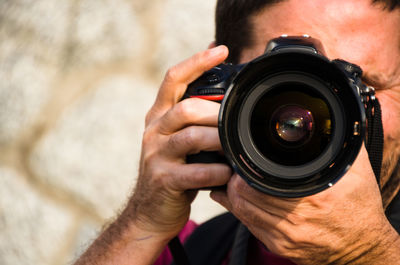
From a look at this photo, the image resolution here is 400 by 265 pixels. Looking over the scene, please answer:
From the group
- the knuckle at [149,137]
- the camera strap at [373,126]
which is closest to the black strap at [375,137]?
the camera strap at [373,126]

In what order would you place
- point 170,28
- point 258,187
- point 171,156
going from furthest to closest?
point 170,28 → point 171,156 → point 258,187

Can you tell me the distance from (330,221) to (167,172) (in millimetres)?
245

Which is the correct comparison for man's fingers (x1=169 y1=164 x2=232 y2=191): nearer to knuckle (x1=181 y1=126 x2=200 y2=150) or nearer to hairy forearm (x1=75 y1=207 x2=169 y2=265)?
knuckle (x1=181 y1=126 x2=200 y2=150)

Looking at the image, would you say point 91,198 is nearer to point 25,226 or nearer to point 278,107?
point 25,226

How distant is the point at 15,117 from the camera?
1.18m

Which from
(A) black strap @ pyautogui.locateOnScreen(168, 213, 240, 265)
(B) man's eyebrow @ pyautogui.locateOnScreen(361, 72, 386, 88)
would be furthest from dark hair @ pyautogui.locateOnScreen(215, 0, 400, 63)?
(A) black strap @ pyautogui.locateOnScreen(168, 213, 240, 265)

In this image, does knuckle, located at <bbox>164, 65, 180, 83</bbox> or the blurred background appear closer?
knuckle, located at <bbox>164, 65, 180, 83</bbox>

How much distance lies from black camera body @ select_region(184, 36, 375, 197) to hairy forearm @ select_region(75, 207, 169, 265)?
0.89ft

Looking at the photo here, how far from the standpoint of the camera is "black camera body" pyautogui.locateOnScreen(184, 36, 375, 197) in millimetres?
475

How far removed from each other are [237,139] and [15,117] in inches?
33.4

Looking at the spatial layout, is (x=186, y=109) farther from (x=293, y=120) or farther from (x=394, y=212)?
(x=394, y=212)

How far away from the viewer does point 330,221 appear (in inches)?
20.6

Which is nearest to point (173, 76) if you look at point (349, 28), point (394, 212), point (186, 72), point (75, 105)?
point (186, 72)

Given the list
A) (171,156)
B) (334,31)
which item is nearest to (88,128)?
(171,156)
